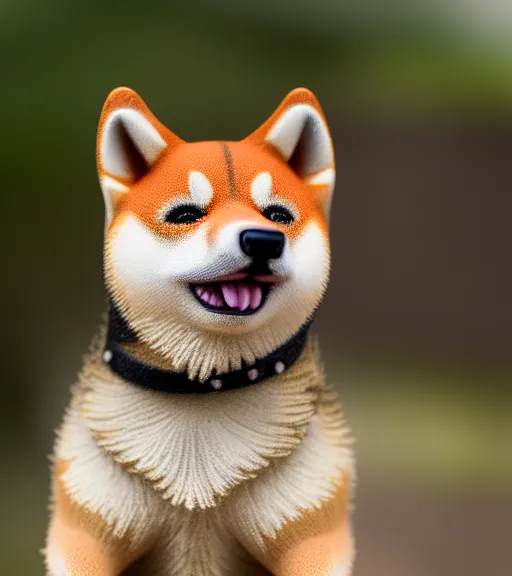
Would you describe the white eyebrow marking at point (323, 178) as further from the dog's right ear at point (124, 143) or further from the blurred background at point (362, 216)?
the blurred background at point (362, 216)

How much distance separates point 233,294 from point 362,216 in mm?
1007

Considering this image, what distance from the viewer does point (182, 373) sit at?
25.6 inches

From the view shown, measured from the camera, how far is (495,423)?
156cm

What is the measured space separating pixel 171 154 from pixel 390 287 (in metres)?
1.01

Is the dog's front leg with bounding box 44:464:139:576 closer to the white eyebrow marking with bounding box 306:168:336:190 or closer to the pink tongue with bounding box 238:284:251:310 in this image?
the pink tongue with bounding box 238:284:251:310

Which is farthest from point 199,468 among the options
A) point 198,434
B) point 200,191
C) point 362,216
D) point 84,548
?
point 362,216

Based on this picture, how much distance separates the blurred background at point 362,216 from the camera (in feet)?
4.29

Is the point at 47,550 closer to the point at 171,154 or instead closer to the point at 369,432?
the point at 171,154

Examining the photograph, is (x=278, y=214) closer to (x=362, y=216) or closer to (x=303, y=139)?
(x=303, y=139)

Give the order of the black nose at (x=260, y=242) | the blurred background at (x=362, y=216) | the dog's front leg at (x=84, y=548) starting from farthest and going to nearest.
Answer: the blurred background at (x=362, y=216) → the dog's front leg at (x=84, y=548) → the black nose at (x=260, y=242)

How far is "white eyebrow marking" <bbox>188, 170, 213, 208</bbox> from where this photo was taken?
64 cm

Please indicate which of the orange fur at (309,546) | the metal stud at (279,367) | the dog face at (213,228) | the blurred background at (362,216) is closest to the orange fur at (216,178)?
the dog face at (213,228)

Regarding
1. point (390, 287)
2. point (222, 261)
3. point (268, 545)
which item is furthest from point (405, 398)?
point (222, 261)

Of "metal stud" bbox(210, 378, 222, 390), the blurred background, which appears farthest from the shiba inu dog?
the blurred background
